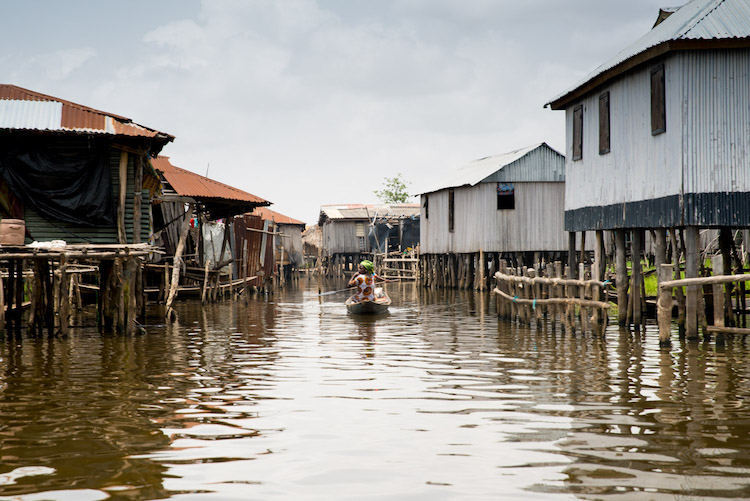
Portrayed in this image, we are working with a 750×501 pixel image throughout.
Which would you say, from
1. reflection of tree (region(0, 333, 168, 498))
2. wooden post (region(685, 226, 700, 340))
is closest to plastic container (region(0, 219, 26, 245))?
reflection of tree (region(0, 333, 168, 498))

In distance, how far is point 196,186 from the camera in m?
27.5

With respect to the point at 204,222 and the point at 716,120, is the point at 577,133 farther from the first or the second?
the point at 204,222

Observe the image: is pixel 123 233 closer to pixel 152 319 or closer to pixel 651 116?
pixel 152 319

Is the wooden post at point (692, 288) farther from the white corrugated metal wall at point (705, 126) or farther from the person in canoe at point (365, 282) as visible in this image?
the person in canoe at point (365, 282)

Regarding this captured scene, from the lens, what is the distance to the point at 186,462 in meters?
6.77

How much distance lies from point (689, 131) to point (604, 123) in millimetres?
3925

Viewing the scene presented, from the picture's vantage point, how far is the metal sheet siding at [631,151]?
50.8 feet

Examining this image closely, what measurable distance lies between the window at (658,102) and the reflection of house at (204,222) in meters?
13.6

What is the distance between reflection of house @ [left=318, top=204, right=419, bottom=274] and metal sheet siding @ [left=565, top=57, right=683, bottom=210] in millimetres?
32914

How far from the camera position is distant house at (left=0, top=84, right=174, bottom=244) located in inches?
674

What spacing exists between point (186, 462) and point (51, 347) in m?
8.84

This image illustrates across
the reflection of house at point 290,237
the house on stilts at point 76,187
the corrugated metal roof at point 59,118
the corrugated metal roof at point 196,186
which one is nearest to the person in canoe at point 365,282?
the corrugated metal roof at point 196,186

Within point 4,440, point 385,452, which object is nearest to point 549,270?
point 385,452

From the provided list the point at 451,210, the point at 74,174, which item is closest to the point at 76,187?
the point at 74,174
